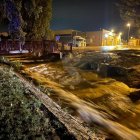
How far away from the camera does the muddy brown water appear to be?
10.0 meters

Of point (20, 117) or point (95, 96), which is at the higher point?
point (20, 117)

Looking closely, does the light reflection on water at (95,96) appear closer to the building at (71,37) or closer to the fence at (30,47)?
the fence at (30,47)

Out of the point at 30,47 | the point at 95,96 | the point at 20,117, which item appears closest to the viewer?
the point at 20,117

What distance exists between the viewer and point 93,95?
14922 mm

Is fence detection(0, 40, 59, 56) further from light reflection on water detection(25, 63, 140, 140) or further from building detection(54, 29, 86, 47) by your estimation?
building detection(54, 29, 86, 47)

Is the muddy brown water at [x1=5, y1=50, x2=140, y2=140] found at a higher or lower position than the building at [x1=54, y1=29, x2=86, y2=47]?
lower

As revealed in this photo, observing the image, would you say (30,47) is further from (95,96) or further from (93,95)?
(95,96)

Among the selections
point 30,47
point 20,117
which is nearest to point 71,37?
point 30,47

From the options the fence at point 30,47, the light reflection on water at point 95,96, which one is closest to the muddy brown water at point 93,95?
the light reflection on water at point 95,96

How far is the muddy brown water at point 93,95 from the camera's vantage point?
32.9 feet

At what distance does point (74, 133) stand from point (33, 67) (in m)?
13.5

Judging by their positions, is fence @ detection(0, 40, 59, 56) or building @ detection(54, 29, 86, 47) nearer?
fence @ detection(0, 40, 59, 56)

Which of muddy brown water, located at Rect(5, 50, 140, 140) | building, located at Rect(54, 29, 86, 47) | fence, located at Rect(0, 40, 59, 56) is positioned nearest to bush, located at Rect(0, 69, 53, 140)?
muddy brown water, located at Rect(5, 50, 140, 140)

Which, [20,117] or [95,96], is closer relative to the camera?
[20,117]
